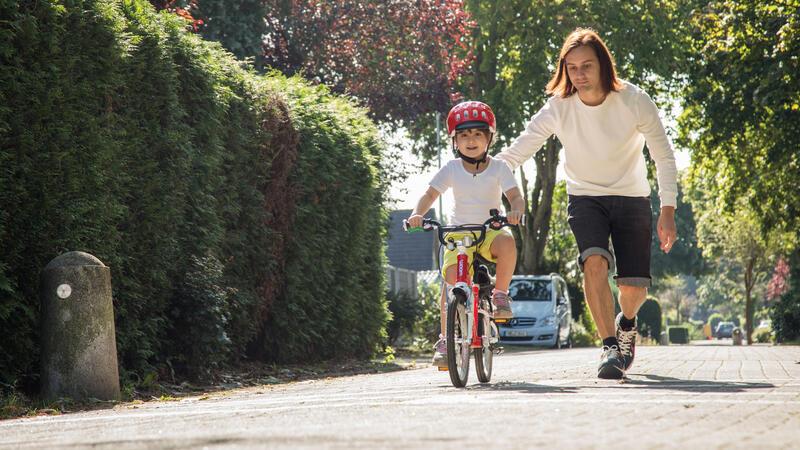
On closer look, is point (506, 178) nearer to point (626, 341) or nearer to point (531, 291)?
point (626, 341)

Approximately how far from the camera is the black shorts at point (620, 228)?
8.20 metres

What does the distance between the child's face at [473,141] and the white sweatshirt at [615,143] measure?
0.61 meters

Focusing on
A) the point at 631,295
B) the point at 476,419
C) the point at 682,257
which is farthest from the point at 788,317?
the point at 682,257

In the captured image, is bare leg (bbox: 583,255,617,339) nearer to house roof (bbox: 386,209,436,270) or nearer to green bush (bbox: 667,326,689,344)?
house roof (bbox: 386,209,436,270)

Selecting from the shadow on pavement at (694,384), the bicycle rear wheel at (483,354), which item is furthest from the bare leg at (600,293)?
the bicycle rear wheel at (483,354)

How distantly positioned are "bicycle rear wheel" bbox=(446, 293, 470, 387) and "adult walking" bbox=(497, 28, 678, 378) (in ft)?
2.82

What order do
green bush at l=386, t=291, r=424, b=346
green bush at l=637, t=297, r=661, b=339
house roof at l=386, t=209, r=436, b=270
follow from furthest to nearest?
house roof at l=386, t=209, r=436, b=270, green bush at l=637, t=297, r=661, b=339, green bush at l=386, t=291, r=424, b=346

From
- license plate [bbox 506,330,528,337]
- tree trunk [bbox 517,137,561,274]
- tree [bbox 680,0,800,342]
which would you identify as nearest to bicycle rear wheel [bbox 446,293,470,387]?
tree [bbox 680,0,800,342]

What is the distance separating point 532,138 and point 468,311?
53.7 inches

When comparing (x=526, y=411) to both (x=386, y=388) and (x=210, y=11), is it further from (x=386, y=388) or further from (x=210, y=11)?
(x=210, y=11)

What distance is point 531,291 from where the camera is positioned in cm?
2938

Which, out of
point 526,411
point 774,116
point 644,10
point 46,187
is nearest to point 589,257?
point 526,411

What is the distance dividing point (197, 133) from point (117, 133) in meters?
1.63

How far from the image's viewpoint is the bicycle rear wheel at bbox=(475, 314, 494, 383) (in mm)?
8175
